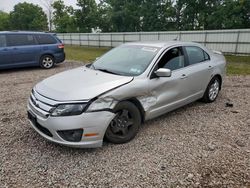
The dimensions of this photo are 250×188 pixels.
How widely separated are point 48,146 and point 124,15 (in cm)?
2896

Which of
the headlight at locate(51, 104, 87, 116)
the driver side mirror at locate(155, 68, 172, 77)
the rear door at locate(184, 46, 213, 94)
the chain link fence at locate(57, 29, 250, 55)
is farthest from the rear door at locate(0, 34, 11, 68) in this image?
the chain link fence at locate(57, 29, 250, 55)

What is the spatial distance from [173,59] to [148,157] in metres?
1.89

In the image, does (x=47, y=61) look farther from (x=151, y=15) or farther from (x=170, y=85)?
(x=151, y=15)

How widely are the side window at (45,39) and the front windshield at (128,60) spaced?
20.1 feet

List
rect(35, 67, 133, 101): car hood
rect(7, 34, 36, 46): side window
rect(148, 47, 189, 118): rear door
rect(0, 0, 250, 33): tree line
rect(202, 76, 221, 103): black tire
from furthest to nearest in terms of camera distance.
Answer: rect(0, 0, 250, 33): tree line, rect(7, 34, 36, 46): side window, rect(202, 76, 221, 103): black tire, rect(148, 47, 189, 118): rear door, rect(35, 67, 133, 101): car hood

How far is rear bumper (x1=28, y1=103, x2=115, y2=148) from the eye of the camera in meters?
2.76

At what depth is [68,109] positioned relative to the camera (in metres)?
2.78

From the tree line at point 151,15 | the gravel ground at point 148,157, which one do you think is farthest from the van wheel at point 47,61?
the tree line at point 151,15

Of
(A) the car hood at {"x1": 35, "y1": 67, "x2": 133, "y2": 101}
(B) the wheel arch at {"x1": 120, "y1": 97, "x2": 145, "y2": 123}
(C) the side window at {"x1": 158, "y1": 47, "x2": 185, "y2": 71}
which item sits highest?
(C) the side window at {"x1": 158, "y1": 47, "x2": 185, "y2": 71}

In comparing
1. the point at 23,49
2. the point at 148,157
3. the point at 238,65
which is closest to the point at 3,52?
the point at 23,49

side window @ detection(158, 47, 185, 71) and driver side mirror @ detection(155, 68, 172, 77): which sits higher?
side window @ detection(158, 47, 185, 71)

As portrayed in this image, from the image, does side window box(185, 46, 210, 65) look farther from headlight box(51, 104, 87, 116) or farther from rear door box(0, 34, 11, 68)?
rear door box(0, 34, 11, 68)

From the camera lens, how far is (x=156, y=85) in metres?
3.54

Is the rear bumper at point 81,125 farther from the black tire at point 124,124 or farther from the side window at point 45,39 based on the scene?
the side window at point 45,39
